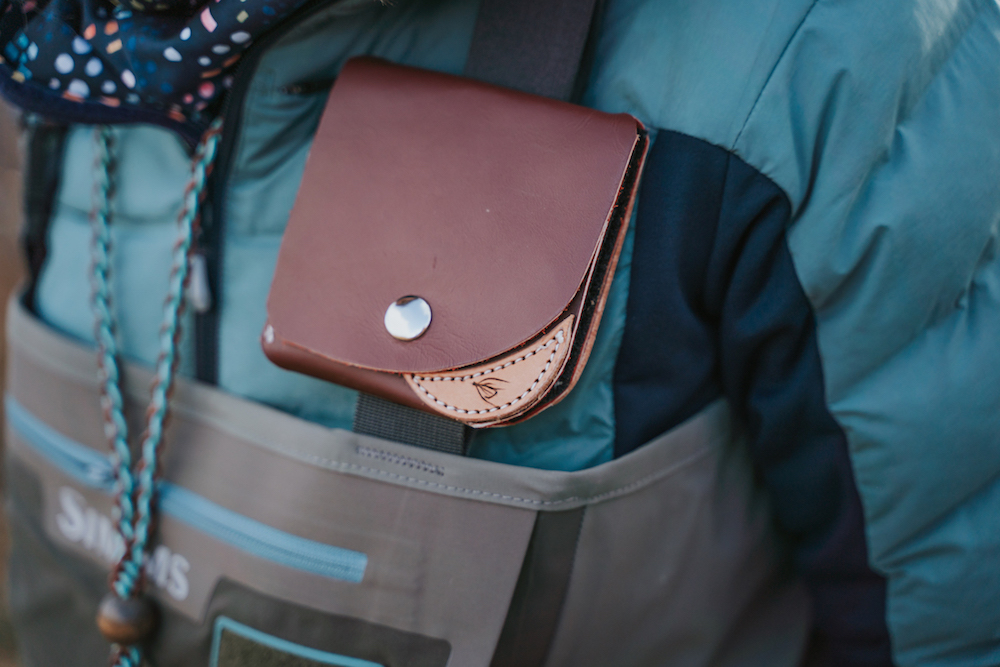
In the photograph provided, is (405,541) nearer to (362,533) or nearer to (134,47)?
(362,533)

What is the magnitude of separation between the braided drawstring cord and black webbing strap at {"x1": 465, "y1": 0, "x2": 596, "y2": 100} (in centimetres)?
28

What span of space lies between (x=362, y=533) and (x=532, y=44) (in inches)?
18.7

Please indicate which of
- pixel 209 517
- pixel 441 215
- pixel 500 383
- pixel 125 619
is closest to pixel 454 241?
pixel 441 215

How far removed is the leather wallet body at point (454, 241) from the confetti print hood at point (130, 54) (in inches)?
4.0

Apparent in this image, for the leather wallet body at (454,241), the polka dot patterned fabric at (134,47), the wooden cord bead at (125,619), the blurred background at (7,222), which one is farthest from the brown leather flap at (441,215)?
the blurred background at (7,222)

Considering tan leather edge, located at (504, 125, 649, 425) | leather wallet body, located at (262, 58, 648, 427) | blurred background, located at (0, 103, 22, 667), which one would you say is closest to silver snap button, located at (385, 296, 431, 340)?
leather wallet body, located at (262, 58, 648, 427)

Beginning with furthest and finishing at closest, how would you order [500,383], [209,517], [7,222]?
[7,222], [209,517], [500,383]

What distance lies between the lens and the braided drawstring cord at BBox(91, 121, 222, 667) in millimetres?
677

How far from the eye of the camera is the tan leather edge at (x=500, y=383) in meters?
0.55

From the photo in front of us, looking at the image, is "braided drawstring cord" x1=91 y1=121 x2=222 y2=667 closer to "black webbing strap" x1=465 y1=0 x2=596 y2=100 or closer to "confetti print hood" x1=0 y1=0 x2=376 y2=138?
"confetti print hood" x1=0 y1=0 x2=376 y2=138

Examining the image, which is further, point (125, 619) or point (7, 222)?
point (7, 222)


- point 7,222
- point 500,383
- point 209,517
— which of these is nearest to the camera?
point 500,383

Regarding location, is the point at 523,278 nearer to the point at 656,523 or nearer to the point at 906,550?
the point at 656,523

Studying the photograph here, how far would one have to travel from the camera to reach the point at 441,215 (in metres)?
0.58
